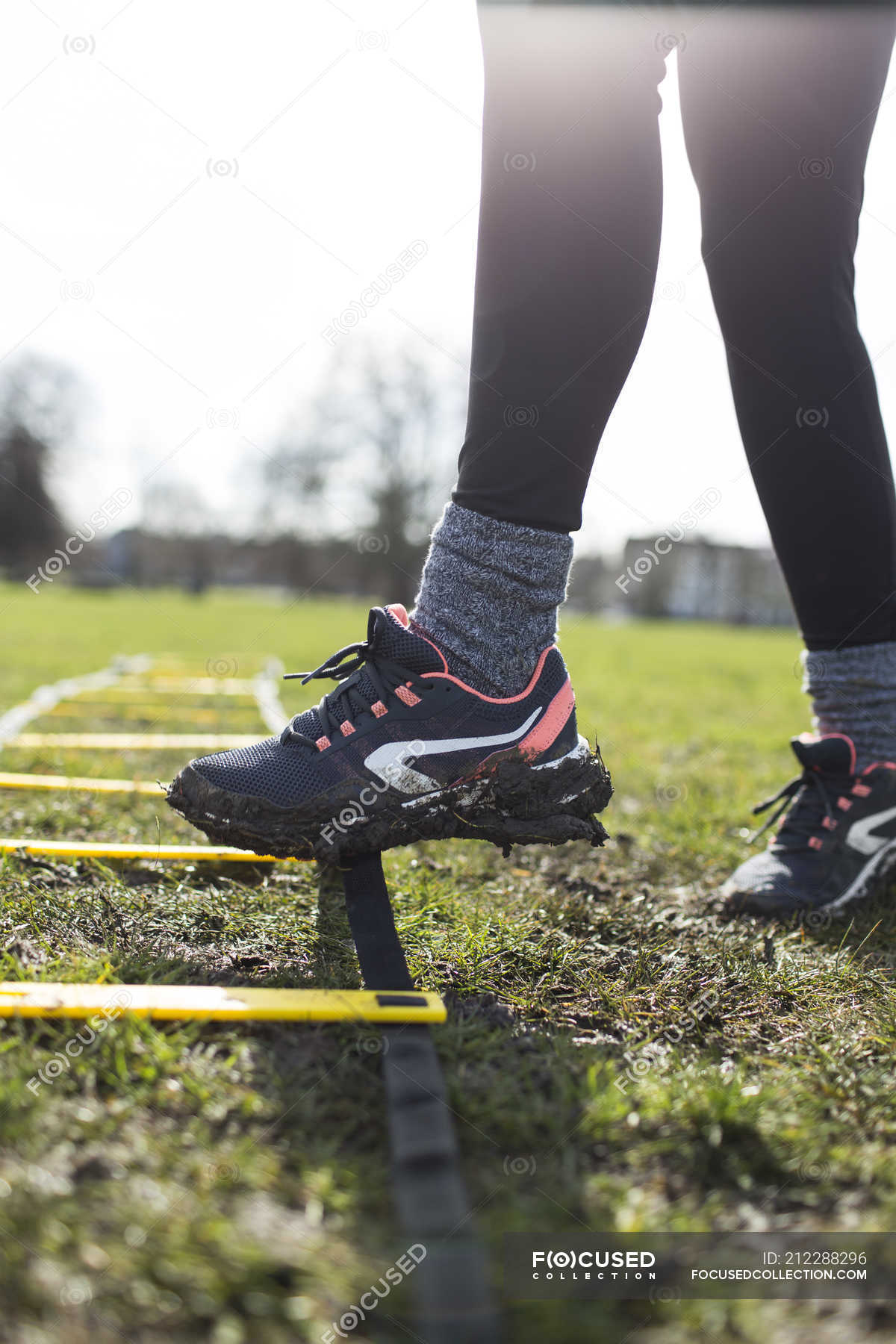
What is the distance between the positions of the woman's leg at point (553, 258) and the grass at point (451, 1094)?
74 centimetres

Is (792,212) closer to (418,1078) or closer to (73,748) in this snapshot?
(418,1078)

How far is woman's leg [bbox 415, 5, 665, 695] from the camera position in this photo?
1.47 meters

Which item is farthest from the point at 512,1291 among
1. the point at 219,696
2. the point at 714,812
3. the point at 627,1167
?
the point at 219,696

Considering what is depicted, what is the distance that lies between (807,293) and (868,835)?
1151mm

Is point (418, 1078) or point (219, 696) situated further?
point (219, 696)

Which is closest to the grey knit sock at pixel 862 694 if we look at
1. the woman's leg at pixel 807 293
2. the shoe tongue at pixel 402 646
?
the woman's leg at pixel 807 293

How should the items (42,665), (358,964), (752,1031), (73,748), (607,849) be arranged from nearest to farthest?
(752,1031)
(358,964)
(607,849)
(73,748)
(42,665)

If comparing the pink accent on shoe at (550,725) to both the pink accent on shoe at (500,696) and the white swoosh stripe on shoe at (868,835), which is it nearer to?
the pink accent on shoe at (500,696)

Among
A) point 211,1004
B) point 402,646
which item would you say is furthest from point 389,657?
point 211,1004

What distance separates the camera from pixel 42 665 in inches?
281

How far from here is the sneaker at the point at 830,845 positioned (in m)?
1.87

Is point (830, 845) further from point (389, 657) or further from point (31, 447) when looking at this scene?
point (31, 447)

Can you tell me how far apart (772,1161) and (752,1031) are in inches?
13.7

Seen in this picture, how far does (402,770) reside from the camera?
58.6 inches
